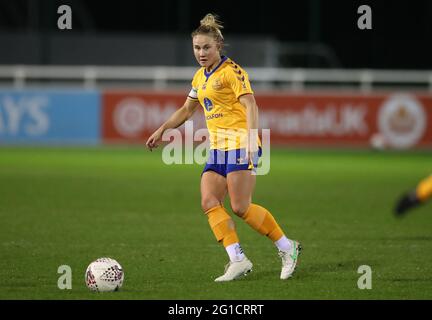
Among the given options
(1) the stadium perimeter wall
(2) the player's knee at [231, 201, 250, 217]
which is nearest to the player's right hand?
(2) the player's knee at [231, 201, 250, 217]

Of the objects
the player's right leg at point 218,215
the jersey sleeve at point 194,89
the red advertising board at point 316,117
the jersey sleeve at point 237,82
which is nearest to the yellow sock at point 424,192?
the jersey sleeve at point 237,82

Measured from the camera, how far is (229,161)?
857cm

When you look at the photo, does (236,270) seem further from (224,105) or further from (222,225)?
(224,105)

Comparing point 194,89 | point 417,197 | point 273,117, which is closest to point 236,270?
point 194,89

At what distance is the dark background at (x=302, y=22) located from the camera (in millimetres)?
31500

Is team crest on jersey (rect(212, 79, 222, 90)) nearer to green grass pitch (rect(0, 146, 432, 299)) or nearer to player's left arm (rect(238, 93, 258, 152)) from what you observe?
player's left arm (rect(238, 93, 258, 152))

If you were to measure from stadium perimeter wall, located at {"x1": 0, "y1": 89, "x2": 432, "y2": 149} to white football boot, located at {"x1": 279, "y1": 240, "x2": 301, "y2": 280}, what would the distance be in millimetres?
16839

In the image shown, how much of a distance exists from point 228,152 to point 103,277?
1649mm

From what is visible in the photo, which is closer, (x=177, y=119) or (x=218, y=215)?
(x=218, y=215)

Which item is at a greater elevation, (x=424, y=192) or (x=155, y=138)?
(x=155, y=138)

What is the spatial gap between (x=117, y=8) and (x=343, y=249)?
80.7ft

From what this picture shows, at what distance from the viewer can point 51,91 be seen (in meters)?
25.4

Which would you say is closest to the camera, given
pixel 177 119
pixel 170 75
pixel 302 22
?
pixel 177 119

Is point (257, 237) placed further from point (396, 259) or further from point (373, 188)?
point (373, 188)
